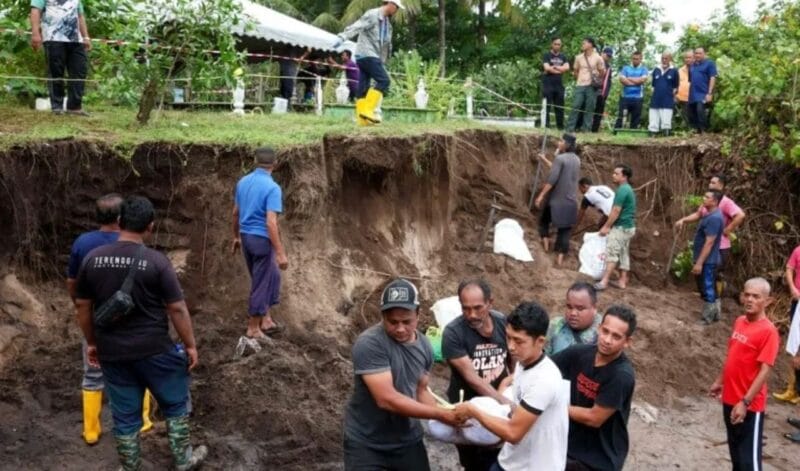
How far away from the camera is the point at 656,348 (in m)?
9.38

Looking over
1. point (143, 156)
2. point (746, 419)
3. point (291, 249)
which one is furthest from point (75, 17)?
point (746, 419)

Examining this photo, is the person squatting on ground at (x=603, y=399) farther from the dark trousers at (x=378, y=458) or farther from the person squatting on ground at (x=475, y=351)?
the dark trousers at (x=378, y=458)

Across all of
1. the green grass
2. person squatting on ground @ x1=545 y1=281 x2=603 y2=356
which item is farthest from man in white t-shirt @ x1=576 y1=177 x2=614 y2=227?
person squatting on ground @ x1=545 y1=281 x2=603 y2=356

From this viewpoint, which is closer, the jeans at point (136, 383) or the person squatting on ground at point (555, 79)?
the jeans at point (136, 383)

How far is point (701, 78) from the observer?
1285 centimetres

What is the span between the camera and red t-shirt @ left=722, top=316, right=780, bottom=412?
5.29 metres

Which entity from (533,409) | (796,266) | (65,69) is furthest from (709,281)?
(65,69)

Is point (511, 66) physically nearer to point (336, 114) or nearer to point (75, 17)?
point (336, 114)

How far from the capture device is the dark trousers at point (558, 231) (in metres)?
11.1

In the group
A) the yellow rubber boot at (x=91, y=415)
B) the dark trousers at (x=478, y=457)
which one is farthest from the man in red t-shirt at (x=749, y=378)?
the yellow rubber boot at (x=91, y=415)

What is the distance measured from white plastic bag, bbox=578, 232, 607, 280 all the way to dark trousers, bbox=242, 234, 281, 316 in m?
5.82

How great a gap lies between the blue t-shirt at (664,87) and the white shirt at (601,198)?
3.34 m

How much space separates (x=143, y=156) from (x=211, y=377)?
8.03 feet

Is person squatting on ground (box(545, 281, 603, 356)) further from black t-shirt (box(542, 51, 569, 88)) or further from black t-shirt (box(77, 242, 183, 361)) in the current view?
black t-shirt (box(542, 51, 569, 88))
